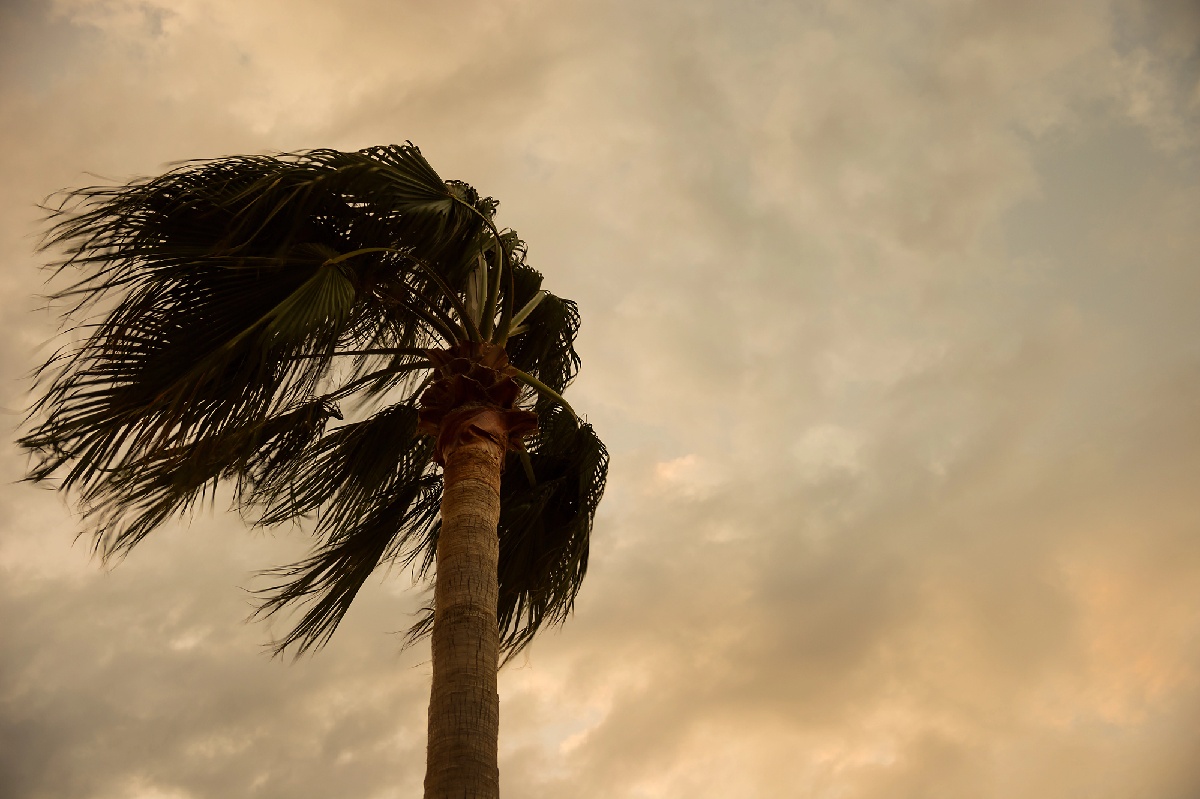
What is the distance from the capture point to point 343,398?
731cm

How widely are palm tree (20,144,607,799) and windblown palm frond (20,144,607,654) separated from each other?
1cm

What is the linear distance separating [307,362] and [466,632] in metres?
1.97

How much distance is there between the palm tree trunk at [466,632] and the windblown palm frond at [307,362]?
0.86 metres

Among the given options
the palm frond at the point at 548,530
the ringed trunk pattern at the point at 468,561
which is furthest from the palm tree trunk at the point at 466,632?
the palm frond at the point at 548,530

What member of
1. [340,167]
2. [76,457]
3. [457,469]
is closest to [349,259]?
[340,167]

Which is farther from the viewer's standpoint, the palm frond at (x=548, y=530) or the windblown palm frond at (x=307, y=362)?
the palm frond at (x=548, y=530)

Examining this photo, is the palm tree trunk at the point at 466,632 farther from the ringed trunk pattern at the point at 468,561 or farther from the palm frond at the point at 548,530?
the palm frond at the point at 548,530

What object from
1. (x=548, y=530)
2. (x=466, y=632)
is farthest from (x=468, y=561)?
(x=548, y=530)

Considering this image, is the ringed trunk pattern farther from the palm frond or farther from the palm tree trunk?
the palm frond

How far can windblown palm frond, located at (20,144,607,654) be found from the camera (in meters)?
5.65

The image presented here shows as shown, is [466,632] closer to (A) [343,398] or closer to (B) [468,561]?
(B) [468,561]

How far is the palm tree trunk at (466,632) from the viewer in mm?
4777

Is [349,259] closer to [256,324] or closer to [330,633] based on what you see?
[256,324]

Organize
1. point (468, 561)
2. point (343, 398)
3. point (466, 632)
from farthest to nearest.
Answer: point (343, 398) → point (468, 561) → point (466, 632)
